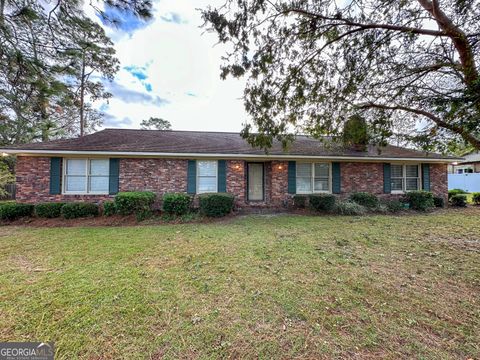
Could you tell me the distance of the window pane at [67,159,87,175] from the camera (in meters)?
8.66

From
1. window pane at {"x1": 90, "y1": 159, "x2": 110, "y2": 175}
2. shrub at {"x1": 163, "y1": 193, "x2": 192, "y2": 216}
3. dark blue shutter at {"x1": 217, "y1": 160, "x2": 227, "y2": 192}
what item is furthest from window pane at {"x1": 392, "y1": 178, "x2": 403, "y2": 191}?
window pane at {"x1": 90, "y1": 159, "x2": 110, "y2": 175}

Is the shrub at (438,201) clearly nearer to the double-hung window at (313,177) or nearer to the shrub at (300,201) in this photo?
the double-hung window at (313,177)

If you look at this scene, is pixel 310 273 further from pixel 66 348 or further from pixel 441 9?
pixel 441 9

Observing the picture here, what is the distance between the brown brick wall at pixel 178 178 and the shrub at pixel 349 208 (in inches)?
52.8

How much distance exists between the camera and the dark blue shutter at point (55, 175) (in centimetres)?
842

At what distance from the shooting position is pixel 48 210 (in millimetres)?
7613

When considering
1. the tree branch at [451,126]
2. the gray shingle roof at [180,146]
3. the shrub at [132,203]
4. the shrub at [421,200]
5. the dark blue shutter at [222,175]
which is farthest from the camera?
the shrub at [421,200]

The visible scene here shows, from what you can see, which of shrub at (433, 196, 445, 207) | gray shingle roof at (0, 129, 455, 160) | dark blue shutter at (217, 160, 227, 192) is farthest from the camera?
shrub at (433, 196, 445, 207)

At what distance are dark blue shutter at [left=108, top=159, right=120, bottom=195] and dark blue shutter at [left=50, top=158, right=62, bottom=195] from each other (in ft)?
→ 6.19

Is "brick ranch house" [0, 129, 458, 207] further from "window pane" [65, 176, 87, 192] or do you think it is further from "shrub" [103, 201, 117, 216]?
"shrub" [103, 201, 117, 216]

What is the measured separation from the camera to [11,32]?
3.61 meters

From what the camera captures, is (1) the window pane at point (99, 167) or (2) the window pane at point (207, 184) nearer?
(1) the window pane at point (99, 167)

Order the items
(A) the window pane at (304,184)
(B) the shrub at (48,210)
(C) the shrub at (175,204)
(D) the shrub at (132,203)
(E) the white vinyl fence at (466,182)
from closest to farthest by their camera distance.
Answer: (B) the shrub at (48,210), (D) the shrub at (132,203), (C) the shrub at (175,204), (A) the window pane at (304,184), (E) the white vinyl fence at (466,182)

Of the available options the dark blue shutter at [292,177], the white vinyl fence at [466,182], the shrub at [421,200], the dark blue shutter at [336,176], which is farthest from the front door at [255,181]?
the white vinyl fence at [466,182]
